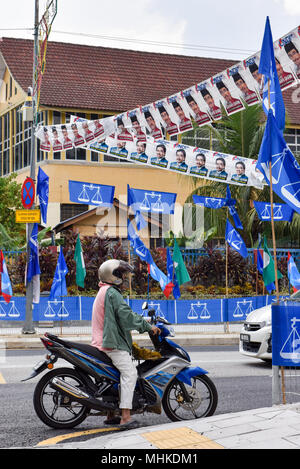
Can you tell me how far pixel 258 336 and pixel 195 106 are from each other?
581 centimetres

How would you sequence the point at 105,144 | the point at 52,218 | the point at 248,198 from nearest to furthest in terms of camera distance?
the point at 105,144 < the point at 248,198 < the point at 52,218

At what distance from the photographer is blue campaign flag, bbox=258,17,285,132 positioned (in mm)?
7988

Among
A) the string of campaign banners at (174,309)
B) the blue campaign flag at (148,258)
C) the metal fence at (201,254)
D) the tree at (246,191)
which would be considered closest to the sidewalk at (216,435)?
the blue campaign flag at (148,258)

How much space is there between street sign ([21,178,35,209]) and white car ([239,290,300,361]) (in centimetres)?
757

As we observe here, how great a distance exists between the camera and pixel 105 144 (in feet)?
59.3

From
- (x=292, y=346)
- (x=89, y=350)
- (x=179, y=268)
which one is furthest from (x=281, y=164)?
(x=179, y=268)

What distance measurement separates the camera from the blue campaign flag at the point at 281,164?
789 centimetres

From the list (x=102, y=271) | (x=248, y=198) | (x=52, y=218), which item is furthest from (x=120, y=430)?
(x=52, y=218)

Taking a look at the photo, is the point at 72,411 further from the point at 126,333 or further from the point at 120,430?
the point at 126,333

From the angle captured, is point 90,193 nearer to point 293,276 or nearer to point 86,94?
point 293,276

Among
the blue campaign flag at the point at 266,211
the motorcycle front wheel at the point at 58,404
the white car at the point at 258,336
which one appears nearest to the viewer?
the motorcycle front wheel at the point at 58,404

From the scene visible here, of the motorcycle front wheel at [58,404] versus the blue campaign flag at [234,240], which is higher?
the blue campaign flag at [234,240]

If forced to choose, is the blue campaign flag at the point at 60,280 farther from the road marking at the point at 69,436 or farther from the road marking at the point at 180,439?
the road marking at the point at 180,439

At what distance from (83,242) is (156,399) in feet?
59.3
